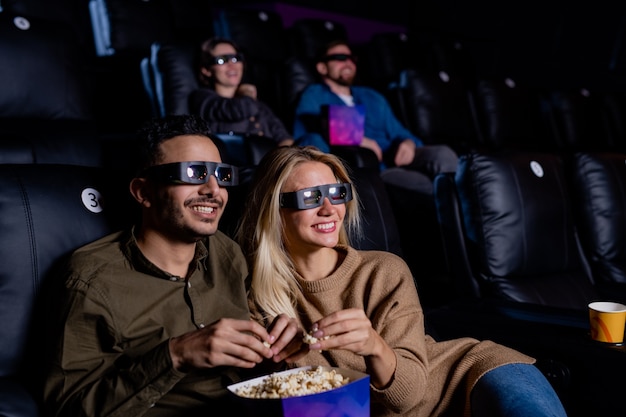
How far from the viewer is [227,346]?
120 cm

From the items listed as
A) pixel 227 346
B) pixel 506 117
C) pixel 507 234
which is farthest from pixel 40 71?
pixel 506 117

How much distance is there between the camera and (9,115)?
231cm

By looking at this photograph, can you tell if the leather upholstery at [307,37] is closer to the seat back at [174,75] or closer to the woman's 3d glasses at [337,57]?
the woman's 3d glasses at [337,57]

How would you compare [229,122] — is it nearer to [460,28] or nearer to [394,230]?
[394,230]

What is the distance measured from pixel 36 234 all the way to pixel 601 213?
2143 millimetres

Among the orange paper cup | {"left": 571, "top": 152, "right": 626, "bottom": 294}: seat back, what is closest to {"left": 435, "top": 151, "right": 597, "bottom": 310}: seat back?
{"left": 571, "top": 152, "right": 626, "bottom": 294}: seat back

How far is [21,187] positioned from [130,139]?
1.90 m

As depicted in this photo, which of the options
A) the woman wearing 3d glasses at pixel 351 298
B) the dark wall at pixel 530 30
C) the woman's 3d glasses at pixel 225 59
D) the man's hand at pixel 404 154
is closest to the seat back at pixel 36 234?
the woman wearing 3d glasses at pixel 351 298

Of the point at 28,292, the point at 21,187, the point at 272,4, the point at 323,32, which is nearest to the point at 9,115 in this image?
the point at 21,187

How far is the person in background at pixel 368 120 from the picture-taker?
11.7 ft

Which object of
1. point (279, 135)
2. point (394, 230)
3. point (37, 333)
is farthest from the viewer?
point (279, 135)

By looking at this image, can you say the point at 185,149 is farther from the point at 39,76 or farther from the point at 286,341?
the point at 39,76

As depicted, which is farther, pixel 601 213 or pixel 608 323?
pixel 601 213

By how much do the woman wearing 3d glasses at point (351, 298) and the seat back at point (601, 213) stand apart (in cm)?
122
